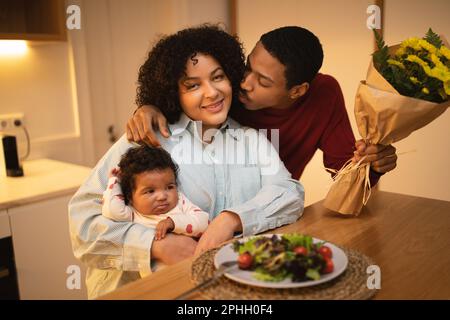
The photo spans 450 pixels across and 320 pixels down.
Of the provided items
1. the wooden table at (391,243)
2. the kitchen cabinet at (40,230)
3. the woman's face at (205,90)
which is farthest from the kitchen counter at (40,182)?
the wooden table at (391,243)

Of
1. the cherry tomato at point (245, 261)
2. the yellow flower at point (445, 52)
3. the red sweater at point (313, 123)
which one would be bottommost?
the cherry tomato at point (245, 261)

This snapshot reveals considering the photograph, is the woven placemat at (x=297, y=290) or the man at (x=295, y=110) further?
the man at (x=295, y=110)

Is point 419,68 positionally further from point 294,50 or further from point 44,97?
point 44,97

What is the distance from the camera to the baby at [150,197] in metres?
1.17

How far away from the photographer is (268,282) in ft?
2.45

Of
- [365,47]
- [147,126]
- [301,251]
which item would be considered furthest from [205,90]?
[365,47]

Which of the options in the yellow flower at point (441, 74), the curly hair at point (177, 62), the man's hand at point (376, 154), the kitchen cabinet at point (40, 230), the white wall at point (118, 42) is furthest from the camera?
the white wall at point (118, 42)

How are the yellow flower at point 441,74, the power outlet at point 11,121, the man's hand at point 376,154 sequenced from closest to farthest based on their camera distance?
the yellow flower at point 441,74, the man's hand at point 376,154, the power outlet at point 11,121

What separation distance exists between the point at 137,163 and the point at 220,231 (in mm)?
300

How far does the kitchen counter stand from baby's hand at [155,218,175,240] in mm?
962

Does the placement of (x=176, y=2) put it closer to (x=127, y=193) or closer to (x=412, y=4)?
(x=412, y=4)

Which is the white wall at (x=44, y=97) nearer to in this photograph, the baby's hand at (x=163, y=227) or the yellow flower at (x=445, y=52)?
the baby's hand at (x=163, y=227)

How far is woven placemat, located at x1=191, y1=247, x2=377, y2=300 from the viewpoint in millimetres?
732
